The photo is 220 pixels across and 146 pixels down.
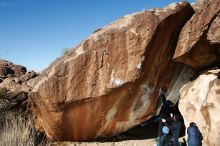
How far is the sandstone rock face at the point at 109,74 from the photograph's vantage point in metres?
8.38

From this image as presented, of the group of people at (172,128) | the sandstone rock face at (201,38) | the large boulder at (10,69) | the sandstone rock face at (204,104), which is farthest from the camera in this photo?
the large boulder at (10,69)

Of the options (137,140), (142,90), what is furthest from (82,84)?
(137,140)

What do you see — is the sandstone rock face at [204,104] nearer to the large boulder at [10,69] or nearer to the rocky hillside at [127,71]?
the rocky hillside at [127,71]

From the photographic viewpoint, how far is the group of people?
25.3 ft

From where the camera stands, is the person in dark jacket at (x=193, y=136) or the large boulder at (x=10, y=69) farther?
the large boulder at (x=10, y=69)

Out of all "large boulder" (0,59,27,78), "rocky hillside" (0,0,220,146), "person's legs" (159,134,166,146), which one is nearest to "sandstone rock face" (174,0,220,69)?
"rocky hillside" (0,0,220,146)

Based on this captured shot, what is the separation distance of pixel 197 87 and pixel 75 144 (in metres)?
3.16

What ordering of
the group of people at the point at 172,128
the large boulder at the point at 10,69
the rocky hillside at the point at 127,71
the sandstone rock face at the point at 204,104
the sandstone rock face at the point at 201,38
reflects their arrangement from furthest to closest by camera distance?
the large boulder at the point at 10,69 → the rocky hillside at the point at 127,71 → the sandstone rock face at the point at 201,38 → the group of people at the point at 172,128 → the sandstone rock face at the point at 204,104

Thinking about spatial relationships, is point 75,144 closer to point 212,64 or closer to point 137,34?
point 137,34

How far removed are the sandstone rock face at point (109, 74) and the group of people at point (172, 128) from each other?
617 millimetres

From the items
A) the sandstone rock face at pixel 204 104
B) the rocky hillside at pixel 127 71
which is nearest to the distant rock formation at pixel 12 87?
the rocky hillside at pixel 127 71

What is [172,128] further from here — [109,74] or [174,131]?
[109,74]

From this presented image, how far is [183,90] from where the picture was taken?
8.87 m

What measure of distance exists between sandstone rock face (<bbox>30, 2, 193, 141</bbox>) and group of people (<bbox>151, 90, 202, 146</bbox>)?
0.62 metres
